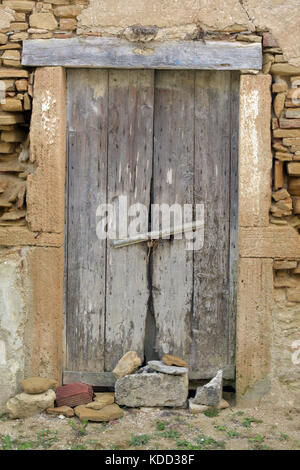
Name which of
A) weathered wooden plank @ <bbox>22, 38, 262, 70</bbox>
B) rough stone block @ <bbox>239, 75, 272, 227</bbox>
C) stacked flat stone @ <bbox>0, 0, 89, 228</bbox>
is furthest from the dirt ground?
weathered wooden plank @ <bbox>22, 38, 262, 70</bbox>

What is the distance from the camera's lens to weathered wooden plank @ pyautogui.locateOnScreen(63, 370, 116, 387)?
13.6ft

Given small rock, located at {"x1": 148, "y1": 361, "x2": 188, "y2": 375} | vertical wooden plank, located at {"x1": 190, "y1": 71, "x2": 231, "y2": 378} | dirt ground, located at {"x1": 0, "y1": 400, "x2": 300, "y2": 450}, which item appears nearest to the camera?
dirt ground, located at {"x1": 0, "y1": 400, "x2": 300, "y2": 450}

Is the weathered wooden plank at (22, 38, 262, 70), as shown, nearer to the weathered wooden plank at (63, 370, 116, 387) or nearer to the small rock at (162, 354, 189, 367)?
the small rock at (162, 354, 189, 367)

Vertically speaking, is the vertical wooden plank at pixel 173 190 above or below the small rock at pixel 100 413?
above

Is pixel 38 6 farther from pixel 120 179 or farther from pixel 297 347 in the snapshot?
pixel 297 347

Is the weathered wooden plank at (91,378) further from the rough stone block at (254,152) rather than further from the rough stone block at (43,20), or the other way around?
the rough stone block at (43,20)

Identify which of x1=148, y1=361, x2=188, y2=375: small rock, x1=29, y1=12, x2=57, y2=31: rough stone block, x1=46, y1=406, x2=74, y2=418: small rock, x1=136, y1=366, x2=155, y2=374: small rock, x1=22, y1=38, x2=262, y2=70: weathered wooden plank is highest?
x1=29, y1=12, x2=57, y2=31: rough stone block

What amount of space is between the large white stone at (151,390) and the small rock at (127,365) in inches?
2.0

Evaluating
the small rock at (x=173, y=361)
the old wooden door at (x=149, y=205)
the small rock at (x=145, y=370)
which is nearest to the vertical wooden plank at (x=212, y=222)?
the old wooden door at (x=149, y=205)

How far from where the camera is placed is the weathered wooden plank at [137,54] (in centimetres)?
389

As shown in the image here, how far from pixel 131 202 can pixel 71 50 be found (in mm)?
1137

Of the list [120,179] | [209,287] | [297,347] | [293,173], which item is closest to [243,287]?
[209,287]

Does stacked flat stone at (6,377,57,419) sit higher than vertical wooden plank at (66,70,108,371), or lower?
lower

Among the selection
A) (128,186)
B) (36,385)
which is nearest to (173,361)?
(36,385)
